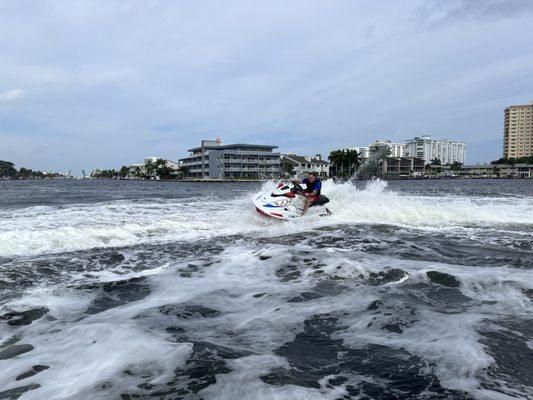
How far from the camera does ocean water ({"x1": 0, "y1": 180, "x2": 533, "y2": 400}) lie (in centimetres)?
370

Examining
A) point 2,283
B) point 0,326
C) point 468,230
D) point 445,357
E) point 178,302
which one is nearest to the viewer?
point 445,357

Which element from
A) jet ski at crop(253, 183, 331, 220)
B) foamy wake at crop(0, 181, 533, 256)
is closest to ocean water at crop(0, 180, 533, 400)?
foamy wake at crop(0, 181, 533, 256)

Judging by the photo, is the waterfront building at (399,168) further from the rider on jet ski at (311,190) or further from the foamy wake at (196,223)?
the rider on jet ski at (311,190)

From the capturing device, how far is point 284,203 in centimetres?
1410

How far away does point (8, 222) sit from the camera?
12422 mm

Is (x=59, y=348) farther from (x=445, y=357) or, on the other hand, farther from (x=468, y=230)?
(x=468, y=230)

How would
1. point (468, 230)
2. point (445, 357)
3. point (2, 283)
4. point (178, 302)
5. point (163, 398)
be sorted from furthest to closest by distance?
point (468, 230) → point (2, 283) → point (178, 302) → point (445, 357) → point (163, 398)

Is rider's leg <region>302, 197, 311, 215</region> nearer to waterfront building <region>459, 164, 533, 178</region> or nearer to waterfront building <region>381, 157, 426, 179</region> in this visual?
waterfront building <region>381, 157, 426, 179</region>

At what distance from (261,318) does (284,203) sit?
29.1ft

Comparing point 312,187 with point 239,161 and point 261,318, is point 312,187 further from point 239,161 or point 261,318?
point 239,161

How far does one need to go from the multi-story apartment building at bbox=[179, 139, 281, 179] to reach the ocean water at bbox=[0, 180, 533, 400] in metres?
110

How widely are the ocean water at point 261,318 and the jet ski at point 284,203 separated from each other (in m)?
3.28

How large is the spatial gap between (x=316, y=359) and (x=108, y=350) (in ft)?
7.07

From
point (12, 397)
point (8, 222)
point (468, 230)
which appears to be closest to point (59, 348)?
point (12, 397)
